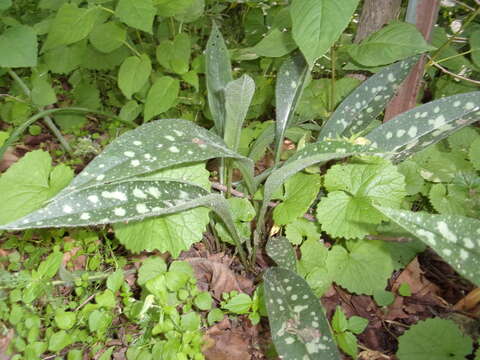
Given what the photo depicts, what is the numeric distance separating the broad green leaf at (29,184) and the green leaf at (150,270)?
32 centimetres

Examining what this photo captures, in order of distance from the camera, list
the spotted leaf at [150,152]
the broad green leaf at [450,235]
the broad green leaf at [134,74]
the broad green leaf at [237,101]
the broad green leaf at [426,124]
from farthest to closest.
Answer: the broad green leaf at [134,74] → the broad green leaf at [426,124] → the broad green leaf at [237,101] → the spotted leaf at [150,152] → the broad green leaf at [450,235]

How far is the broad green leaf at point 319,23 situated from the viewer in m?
0.65

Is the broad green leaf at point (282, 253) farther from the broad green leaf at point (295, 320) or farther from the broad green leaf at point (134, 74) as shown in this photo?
the broad green leaf at point (134, 74)

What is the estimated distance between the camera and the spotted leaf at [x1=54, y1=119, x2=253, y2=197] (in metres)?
0.61

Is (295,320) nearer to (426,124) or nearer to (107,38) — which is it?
(426,124)

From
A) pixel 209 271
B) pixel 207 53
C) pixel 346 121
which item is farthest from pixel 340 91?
pixel 209 271

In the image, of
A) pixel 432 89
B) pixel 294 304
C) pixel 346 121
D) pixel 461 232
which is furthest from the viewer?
pixel 432 89

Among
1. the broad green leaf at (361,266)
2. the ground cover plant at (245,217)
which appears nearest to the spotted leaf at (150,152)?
the ground cover plant at (245,217)

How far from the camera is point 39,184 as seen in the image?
100 centimetres

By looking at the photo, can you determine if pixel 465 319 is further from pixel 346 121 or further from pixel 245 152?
pixel 245 152

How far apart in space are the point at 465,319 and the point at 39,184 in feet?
3.98

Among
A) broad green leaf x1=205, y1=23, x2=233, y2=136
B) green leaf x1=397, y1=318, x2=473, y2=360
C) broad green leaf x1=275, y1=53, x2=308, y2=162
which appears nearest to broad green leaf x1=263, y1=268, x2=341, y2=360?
green leaf x1=397, y1=318, x2=473, y2=360

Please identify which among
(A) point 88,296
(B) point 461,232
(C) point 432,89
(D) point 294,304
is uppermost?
(B) point 461,232

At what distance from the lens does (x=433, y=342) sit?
0.79 metres
